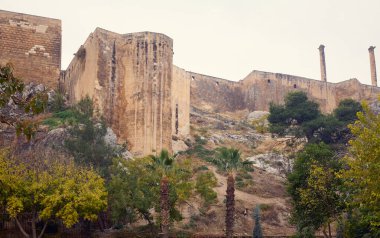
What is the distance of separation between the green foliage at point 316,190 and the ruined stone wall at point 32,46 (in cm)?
1993

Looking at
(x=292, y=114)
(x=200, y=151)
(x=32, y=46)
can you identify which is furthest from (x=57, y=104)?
(x=292, y=114)

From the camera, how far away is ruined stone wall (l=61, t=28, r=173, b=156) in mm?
32844

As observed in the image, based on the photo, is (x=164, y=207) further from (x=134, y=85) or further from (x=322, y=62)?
(x=322, y=62)

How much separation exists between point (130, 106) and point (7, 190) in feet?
44.8

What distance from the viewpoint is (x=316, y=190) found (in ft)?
74.9

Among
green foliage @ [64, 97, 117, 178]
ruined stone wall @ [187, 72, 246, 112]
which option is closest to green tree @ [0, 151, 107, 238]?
green foliage @ [64, 97, 117, 178]

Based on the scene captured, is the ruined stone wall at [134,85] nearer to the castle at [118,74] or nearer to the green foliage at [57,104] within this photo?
the castle at [118,74]

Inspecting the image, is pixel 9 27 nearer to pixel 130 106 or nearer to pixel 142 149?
pixel 130 106

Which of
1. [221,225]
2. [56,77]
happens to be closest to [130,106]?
[56,77]

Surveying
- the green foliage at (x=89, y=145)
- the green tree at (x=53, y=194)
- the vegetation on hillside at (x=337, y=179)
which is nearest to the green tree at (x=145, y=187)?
the green tree at (x=53, y=194)

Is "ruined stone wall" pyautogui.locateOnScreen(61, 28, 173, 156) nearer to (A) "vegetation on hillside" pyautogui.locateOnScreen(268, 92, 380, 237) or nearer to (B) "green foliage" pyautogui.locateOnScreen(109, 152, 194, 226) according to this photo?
(B) "green foliage" pyautogui.locateOnScreen(109, 152, 194, 226)

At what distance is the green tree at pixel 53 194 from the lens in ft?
69.4

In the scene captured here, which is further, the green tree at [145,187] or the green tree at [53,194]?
the green tree at [145,187]

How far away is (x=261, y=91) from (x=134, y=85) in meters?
21.4
